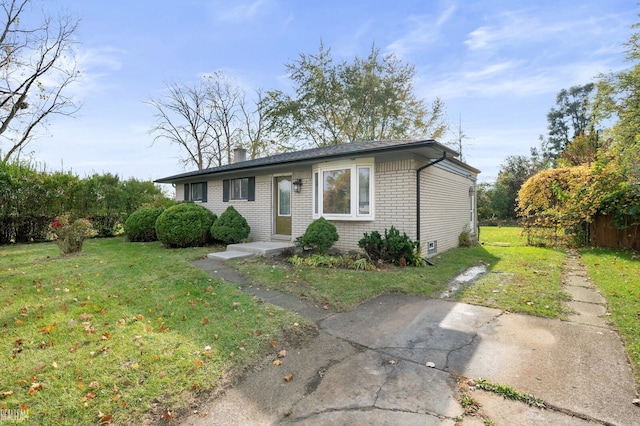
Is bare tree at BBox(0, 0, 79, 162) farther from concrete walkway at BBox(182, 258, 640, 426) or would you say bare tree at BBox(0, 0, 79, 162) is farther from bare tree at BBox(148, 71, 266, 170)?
concrete walkway at BBox(182, 258, 640, 426)

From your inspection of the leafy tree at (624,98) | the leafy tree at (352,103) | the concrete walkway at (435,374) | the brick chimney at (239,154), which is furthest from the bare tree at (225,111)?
the concrete walkway at (435,374)

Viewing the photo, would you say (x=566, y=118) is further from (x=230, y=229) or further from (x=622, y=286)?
(x=230, y=229)

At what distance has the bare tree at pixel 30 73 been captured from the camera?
49.1 ft

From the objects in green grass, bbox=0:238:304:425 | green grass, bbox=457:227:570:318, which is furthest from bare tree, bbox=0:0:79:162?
green grass, bbox=457:227:570:318

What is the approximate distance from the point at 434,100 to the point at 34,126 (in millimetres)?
26243

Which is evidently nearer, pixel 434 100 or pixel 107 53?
pixel 107 53

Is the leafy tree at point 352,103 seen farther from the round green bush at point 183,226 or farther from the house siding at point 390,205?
the house siding at point 390,205

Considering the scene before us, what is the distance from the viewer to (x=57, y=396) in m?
2.31

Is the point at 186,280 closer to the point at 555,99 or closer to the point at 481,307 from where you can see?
the point at 481,307

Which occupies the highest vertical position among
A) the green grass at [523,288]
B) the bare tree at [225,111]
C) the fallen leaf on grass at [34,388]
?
the bare tree at [225,111]

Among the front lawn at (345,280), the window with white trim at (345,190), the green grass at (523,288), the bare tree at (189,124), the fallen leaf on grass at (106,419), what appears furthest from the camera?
the bare tree at (189,124)

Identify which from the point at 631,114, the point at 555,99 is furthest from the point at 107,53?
the point at 555,99

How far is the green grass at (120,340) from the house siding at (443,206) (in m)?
5.41

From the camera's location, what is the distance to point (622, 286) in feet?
17.2
